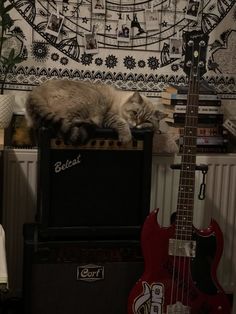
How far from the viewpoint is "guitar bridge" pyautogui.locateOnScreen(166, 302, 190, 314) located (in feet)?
6.82

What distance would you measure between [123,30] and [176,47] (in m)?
0.28

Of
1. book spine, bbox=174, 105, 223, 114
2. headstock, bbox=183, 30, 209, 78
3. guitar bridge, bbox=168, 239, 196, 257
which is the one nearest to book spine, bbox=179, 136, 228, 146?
book spine, bbox=174, 105, 223, 114

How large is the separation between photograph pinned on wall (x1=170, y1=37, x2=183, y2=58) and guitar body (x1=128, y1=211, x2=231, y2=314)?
0.94 m

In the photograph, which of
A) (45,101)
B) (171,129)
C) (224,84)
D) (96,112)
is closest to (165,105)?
(171,129)

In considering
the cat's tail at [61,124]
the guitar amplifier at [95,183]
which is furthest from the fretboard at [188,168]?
the cat's tail at [61,124]

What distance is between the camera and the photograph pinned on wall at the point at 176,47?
261 centimetres

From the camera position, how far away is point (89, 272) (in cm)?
204

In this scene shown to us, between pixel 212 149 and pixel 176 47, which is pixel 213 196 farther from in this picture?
pixel 176 47

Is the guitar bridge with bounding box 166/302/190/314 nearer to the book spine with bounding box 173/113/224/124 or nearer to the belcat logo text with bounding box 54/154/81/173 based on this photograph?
the belcat logo text with bounding box 54/154/81/173

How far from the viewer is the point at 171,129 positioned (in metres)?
2.53

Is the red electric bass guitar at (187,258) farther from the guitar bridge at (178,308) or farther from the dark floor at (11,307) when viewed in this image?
the dark floor at (11,307)

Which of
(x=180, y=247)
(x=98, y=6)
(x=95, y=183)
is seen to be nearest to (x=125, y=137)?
(x=95, y=183)

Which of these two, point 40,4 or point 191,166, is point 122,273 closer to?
point 191,166

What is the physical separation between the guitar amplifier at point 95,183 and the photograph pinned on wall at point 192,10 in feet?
2.70
